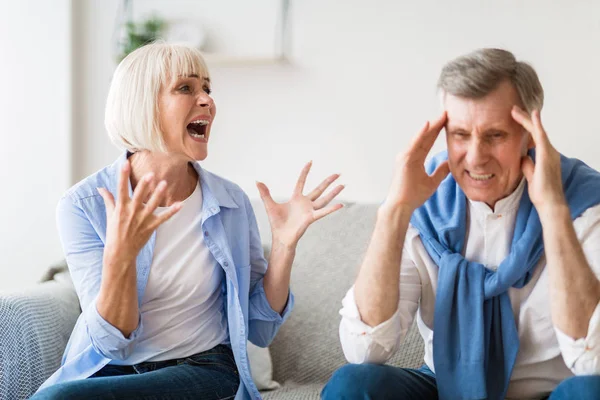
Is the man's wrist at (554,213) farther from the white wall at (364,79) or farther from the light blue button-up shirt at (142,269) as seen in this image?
the white wall at (364,79)

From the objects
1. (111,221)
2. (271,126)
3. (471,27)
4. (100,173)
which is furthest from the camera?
(271,126)

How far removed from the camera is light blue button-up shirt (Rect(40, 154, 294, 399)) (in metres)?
1.80

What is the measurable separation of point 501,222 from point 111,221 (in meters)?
0.87

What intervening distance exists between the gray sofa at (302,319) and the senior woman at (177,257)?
0.54 ft

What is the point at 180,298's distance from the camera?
1880 mm

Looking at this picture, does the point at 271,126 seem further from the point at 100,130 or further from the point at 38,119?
the point at 38,119

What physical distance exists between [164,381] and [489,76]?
99 cm

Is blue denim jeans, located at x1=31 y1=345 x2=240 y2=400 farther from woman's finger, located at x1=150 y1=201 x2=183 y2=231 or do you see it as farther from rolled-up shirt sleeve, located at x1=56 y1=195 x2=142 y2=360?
woman's finger, located at x1=150 y1=201 x2=183 y2=231

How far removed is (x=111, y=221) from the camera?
64.7 inches

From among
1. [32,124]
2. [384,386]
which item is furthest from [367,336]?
[32,124]

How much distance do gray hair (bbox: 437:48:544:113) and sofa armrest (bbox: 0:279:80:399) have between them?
1.23 metres

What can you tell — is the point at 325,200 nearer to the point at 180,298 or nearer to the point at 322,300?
the point at 180,298

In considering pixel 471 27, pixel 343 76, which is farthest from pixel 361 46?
pixel 471 27

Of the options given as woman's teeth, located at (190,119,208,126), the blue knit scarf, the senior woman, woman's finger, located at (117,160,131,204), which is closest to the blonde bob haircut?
the senior woman
